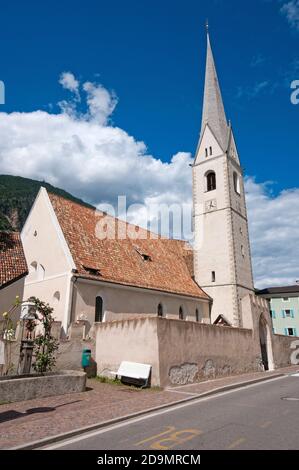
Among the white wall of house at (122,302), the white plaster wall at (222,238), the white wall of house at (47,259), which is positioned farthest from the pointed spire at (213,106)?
→ the white wall of house at (47,259)

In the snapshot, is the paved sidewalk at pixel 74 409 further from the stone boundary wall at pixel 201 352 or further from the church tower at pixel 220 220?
the church tower at pixel 220 220

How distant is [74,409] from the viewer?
36.0 ft

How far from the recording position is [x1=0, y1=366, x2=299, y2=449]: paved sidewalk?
8359 millimetres

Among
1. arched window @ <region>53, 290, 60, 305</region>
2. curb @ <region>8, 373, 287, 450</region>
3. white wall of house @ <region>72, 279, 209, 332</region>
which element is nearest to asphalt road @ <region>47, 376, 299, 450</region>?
curb @ <region>8, 373, 287, 450</region>

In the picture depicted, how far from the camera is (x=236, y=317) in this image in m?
31.1

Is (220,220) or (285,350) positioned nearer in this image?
(285,350)

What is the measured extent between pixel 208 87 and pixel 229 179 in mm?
14970

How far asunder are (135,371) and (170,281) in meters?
13.6

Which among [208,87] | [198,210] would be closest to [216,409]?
[198,210]

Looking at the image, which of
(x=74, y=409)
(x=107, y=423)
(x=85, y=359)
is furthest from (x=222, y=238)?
(x=107, y=423)

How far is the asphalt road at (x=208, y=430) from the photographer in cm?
699

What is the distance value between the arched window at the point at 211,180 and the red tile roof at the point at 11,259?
20861mm

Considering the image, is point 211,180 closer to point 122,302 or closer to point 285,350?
point 285,350

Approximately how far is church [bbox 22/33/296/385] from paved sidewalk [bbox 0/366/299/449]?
2.14 m
